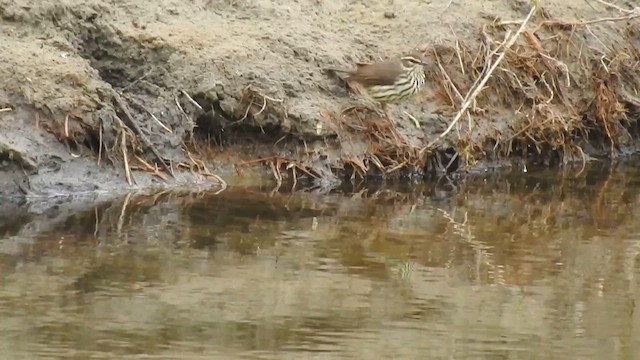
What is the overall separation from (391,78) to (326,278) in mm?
3089

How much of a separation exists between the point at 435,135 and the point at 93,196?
2.78 m

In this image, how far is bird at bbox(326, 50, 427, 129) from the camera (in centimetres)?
912

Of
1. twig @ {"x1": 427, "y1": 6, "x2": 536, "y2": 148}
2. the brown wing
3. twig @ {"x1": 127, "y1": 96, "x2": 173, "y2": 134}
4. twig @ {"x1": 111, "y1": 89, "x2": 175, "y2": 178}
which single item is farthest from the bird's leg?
twig @ {"x1": 111, "y1": 89, "x2": 175, "y2": 178}

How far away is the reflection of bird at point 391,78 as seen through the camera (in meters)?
9.12

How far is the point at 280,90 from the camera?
30.0 ft

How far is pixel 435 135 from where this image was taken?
9.73 metres

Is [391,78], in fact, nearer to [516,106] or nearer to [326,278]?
[516,106]

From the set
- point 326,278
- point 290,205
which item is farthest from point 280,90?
point 326,278

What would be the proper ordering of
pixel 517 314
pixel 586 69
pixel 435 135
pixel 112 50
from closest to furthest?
pixel 517 314 < pixel 112 50 < pixel 435 135 < pixel 586 69

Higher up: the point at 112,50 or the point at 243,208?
the point at 112,50

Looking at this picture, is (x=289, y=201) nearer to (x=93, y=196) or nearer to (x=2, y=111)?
(x=93, y=196)

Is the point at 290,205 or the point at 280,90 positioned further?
the point at 280,90

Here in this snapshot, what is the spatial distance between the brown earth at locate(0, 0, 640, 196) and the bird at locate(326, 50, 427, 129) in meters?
0.20

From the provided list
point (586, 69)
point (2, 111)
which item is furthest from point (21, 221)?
point (586, 69)
